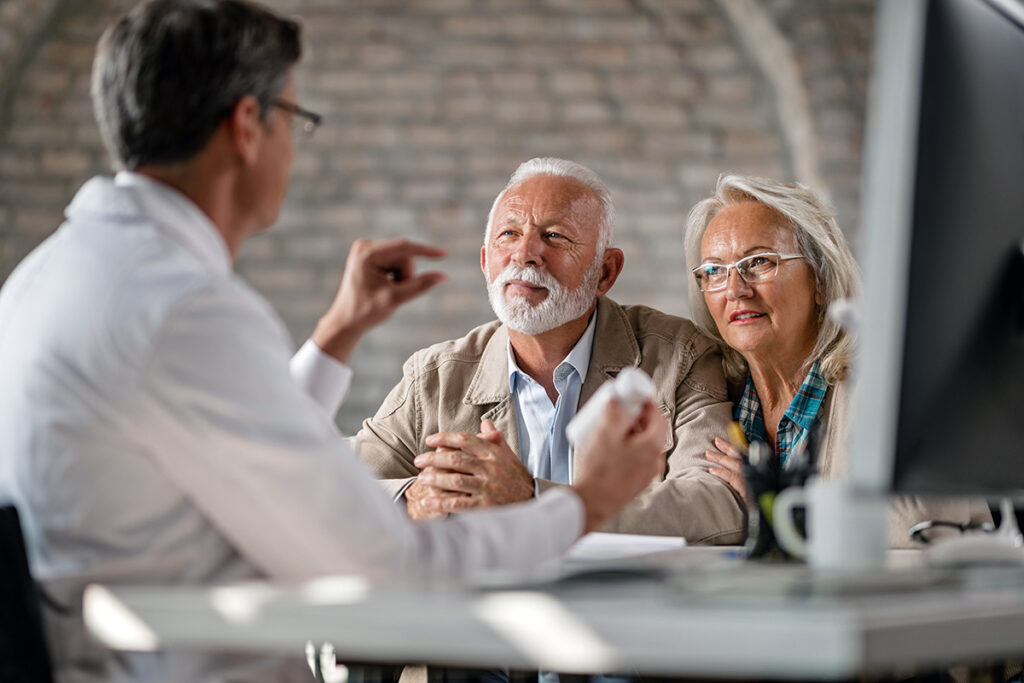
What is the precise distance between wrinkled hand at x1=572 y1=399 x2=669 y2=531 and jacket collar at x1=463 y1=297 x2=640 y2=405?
1.24 metres

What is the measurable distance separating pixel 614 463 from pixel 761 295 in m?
1.25

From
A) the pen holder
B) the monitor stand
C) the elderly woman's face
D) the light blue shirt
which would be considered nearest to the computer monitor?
the monitor stand

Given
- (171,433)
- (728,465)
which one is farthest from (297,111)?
(728,465)

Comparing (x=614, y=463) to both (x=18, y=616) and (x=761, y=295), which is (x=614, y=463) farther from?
(x=761, y=295)

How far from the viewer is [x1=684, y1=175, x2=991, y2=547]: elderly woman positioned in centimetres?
242

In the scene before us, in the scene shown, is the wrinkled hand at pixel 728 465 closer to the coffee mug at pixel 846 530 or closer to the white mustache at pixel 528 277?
the white mustache at pixel 528 277

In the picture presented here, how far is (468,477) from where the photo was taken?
2.00 meters

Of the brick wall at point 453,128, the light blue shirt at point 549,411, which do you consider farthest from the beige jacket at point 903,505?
the brick wall at point 453,128

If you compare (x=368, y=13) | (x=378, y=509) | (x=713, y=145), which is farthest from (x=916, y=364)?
(x=368, y=13)

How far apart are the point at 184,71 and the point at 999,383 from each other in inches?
36.4

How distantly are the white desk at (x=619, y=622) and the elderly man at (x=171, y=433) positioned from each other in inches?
3.2

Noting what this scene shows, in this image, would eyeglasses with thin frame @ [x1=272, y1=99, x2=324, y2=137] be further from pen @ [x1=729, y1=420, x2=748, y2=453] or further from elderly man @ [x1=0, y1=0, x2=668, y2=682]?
pen @ [x1=729, y1=420, x2=748, y2=453]

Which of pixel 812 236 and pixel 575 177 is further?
pixel 575 177

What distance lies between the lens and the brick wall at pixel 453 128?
5.15 meters
